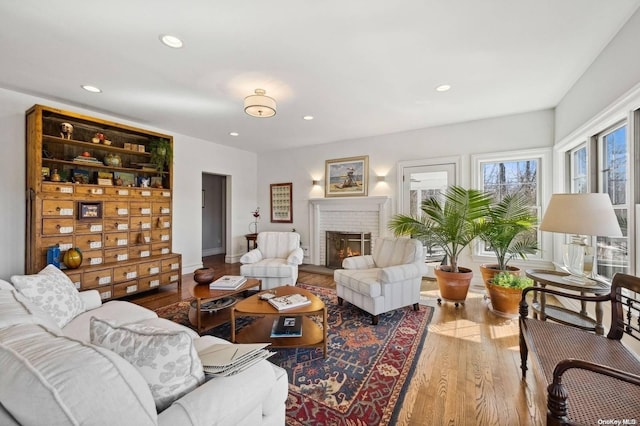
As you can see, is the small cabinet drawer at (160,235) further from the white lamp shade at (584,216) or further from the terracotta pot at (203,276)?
the white lamp shade at (584,216)

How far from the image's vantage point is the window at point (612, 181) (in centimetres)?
219

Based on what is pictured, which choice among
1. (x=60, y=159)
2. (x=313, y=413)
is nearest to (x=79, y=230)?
(x=60, y=159)

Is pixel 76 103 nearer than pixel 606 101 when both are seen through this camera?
No

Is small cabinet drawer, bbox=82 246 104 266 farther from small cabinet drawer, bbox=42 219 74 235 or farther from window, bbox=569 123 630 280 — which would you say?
window, bbox=569 123 630 280

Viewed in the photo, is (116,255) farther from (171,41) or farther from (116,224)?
(171,41)

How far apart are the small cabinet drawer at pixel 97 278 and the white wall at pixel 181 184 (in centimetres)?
81

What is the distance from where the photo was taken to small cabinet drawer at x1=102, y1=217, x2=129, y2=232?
344 cm

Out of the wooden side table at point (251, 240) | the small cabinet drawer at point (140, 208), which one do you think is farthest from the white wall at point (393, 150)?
the small cabinet drawer at point (140, 208)

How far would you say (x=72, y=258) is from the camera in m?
3.02

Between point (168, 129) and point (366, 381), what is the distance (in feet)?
15.4

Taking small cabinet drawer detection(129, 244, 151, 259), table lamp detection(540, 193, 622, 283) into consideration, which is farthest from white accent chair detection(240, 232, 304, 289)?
table lamp detection(540, 193, 622, 283)

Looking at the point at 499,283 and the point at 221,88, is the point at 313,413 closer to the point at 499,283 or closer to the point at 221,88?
the point at 499,283

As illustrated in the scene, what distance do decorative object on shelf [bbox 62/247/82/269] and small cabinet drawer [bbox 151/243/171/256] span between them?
0.87 meters

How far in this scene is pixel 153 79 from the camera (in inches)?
108
